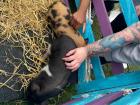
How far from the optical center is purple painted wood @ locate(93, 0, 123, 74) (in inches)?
104

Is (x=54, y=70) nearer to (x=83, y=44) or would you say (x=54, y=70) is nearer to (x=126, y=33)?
(x=83, y=44)

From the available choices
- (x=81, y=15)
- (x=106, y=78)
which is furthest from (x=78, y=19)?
(x=106, y=78)

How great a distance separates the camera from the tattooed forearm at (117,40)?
7.41 feet

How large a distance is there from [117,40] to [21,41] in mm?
621

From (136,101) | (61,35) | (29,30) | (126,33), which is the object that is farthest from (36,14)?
(136,101)

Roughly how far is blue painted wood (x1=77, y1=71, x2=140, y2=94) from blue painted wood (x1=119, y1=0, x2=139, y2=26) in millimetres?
335

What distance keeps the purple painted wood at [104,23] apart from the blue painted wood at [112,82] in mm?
95

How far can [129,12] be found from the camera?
257 centimetres

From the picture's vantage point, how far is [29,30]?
266 cm

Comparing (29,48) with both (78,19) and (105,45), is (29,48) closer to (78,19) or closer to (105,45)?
(78,19)

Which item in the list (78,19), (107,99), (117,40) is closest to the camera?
(107,99)

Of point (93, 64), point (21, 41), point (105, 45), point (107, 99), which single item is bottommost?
point (107, 99)

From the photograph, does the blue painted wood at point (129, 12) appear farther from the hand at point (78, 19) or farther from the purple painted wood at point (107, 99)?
the purple painted wood at point (107, 99)

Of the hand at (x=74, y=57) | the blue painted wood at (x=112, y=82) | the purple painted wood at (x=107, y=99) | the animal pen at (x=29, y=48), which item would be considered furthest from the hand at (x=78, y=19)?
the purple painted wood at (x=107, y=99)
